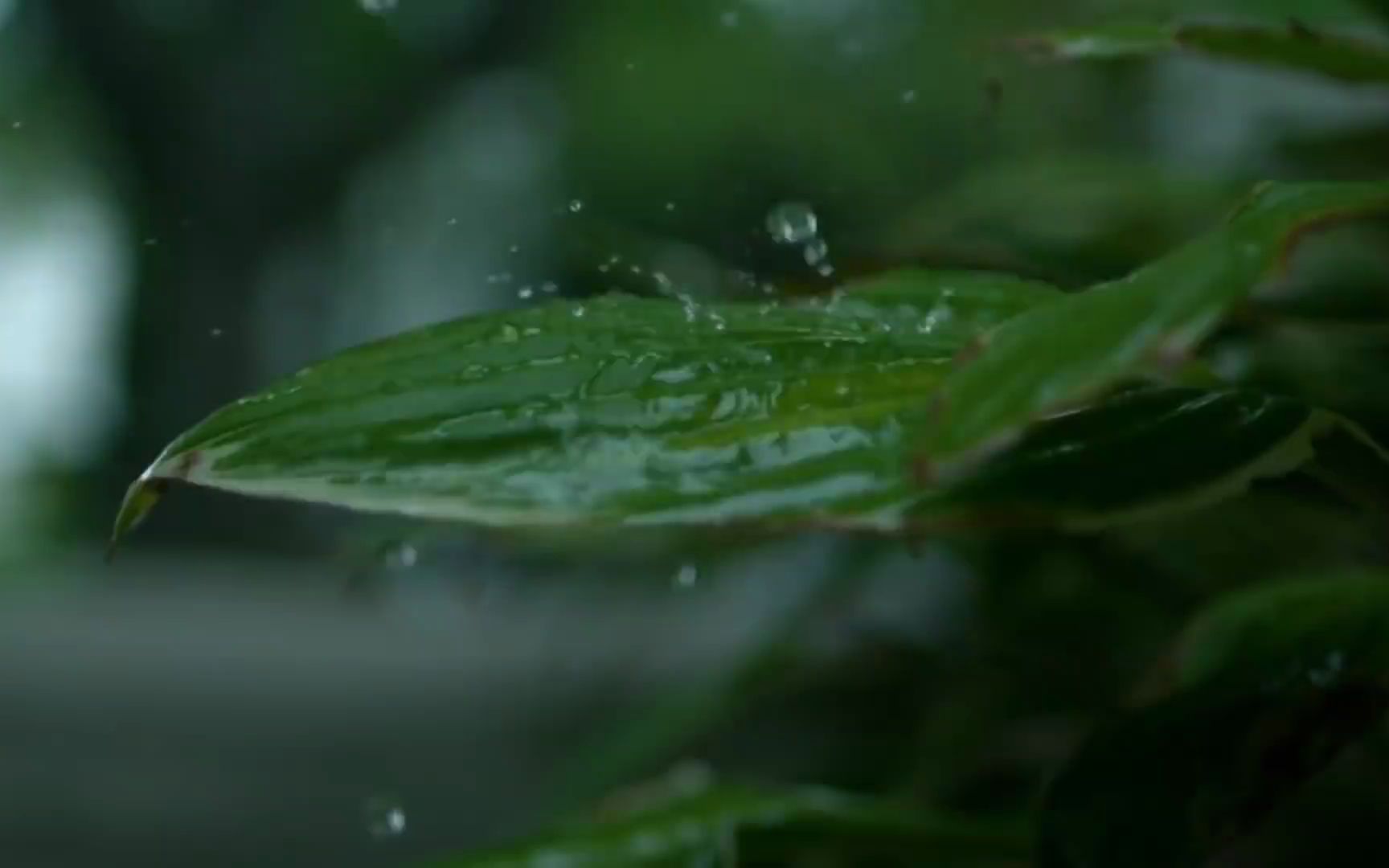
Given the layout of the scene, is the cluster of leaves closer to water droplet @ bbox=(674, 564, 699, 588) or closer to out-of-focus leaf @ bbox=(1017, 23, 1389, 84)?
out-of-focus leaf @ bbox=(1017, 23, 1389, 84)

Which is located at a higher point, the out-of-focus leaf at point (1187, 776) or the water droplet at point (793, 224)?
the water droplet at point (793, 224)

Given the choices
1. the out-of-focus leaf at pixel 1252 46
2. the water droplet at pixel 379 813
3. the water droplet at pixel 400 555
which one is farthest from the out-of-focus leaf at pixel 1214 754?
the water droplet at pixel 379 813

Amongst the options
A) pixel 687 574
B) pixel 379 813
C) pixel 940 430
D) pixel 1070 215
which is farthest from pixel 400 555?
pixel 379 813

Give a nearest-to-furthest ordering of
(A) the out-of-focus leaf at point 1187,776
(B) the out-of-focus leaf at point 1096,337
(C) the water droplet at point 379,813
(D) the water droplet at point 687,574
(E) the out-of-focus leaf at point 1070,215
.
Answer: (B) the out-of-focus leaf at point 1096,337 → (A) the out-of-focus leaf at point 1187,776 → (E) the out-of-focus leaf at point 1070,215 → (D) the water droplet at point 687,574 → (C) the water droplet at point 379,813

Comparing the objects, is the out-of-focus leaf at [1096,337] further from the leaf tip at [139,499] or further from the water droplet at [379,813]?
the water droplet at [379,813]

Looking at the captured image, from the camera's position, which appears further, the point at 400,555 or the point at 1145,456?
the point at 400,555

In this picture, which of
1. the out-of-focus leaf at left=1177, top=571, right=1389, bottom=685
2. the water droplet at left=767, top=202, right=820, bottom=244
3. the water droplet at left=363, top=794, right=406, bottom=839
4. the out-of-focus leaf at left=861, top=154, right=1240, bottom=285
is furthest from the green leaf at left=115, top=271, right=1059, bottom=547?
the water droplet at left=363, top=794, right=406, bottom=839

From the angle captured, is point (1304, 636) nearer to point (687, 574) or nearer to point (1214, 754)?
point (1214, 754)
